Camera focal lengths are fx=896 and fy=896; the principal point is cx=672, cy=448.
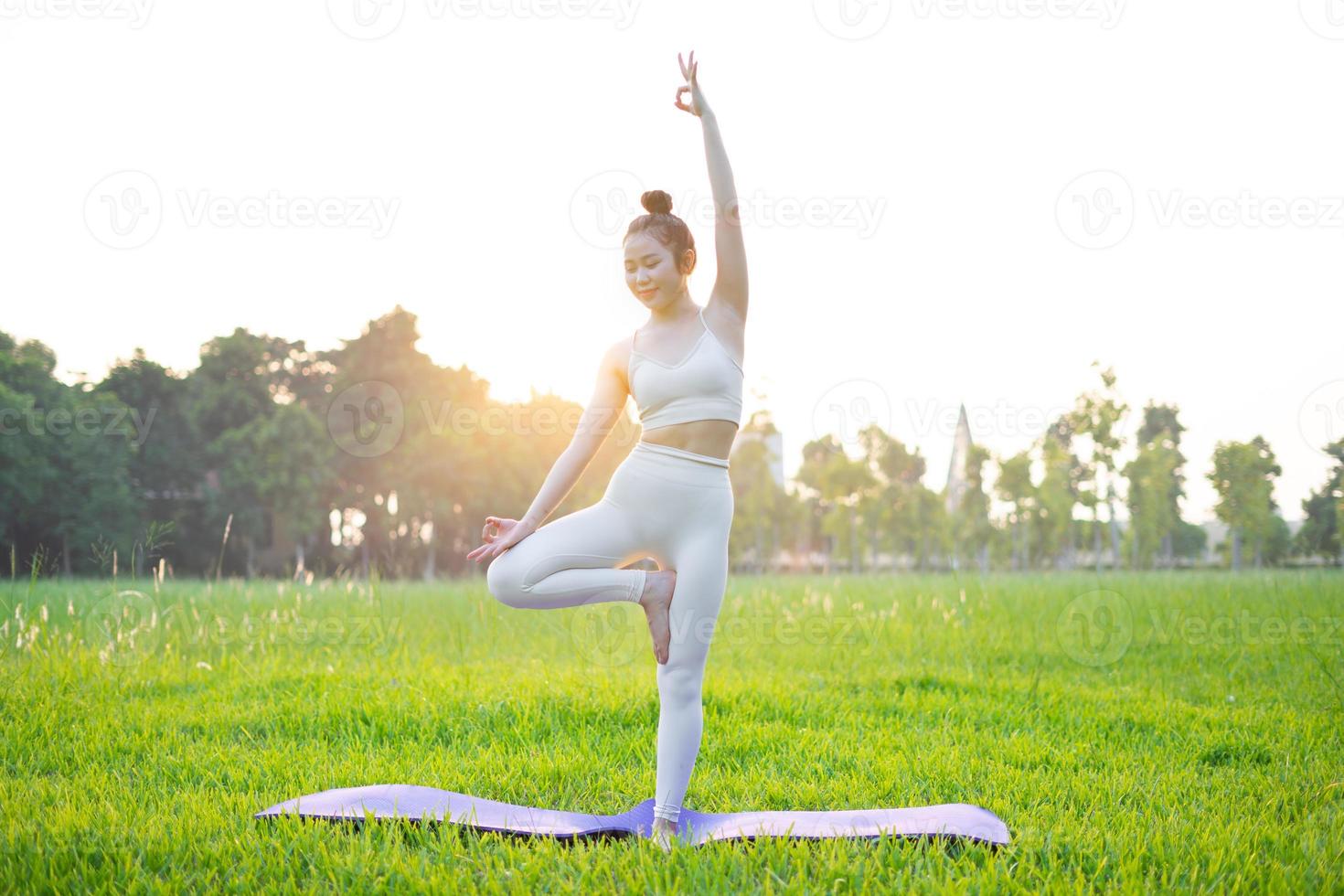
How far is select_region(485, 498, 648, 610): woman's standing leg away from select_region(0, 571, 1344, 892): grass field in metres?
0.93

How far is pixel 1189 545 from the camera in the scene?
5084 cm

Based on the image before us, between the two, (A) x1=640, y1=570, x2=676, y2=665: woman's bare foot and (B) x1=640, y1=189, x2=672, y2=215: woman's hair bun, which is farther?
(B) x1=640, y1=189, x2=672, y2=215: woman's hair bun

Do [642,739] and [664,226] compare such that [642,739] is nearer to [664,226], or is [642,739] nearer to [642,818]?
[642,818]

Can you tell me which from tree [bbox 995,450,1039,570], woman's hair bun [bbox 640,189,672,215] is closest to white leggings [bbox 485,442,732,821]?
woman's hair bun [bbox 640,189,672,215]

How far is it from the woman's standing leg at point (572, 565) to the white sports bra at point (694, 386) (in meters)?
0.43

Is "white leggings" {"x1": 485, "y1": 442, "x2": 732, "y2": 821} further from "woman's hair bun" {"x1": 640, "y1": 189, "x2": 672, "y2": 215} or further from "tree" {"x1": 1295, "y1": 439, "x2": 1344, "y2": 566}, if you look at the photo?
"tree" {"x1": 1295, "y1": 439, "x2": 1344, "y2": 566}

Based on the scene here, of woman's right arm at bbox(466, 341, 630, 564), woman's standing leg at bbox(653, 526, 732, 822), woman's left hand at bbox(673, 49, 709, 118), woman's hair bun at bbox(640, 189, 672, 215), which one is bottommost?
woman's standing leg at bbox(653, 526, 732, 822)

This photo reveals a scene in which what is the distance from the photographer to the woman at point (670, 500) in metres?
3.34

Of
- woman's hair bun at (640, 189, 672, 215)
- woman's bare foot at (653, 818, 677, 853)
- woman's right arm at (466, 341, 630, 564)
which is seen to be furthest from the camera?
woman's hair bun at (640, 189, 672, 215)

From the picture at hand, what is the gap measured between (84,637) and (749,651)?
19.0 ft

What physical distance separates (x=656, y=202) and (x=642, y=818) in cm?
250

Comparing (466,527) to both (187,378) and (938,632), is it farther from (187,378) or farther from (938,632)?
(938,632)

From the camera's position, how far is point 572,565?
3.35 m

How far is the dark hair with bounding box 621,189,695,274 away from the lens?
11.5 feet
